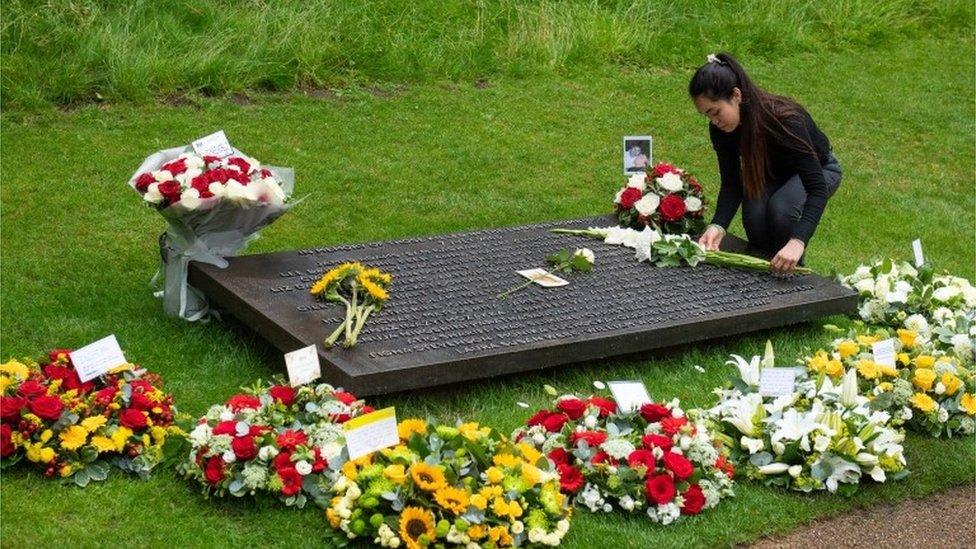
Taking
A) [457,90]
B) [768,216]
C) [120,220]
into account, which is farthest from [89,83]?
[768,216]

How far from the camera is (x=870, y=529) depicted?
5.39m

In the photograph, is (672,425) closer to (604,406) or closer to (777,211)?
(604,406)

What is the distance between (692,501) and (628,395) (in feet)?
1.76

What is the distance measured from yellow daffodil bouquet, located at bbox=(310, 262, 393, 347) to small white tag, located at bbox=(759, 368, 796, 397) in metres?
1.75

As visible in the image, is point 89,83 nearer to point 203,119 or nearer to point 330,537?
point 203,119

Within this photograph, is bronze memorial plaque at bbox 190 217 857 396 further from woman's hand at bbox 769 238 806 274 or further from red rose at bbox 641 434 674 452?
red rose at bbox 641 434 674 452

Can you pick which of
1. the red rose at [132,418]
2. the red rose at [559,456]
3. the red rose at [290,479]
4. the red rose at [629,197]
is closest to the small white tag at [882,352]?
the red rose at [559,456]

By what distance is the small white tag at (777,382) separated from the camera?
5766 mm

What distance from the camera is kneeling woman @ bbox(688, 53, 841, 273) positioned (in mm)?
6902

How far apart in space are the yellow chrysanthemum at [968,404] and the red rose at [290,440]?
9.92ft

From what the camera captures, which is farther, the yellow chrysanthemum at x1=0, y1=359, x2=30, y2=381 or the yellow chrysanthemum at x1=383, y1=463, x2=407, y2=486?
the yellow chrysanthemum at x1=0, y1=359, x2=30, y2=381

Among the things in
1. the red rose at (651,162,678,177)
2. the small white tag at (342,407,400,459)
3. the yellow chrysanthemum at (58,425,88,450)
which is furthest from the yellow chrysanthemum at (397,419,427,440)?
the red rose at (651,162,678,177)

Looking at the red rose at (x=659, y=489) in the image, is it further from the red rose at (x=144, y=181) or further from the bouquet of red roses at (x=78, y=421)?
Answer: the red rose at (x=144, y=181)

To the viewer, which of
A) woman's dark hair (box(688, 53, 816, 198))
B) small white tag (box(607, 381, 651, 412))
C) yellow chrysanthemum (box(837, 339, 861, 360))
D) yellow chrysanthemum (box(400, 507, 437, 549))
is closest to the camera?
yellow chrysanthemum (box(400, 507, 437, 549))
